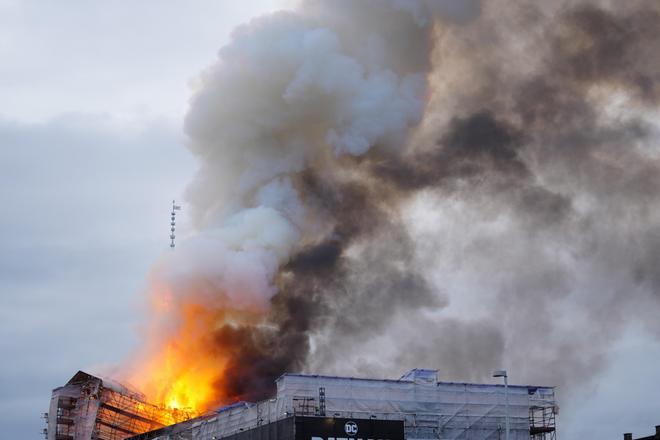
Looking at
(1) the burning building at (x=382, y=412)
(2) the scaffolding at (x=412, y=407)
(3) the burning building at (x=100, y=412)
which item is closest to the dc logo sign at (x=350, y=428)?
(1) the burning building at (x=382, y=412)

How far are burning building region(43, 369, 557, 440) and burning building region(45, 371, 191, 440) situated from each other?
45.1ft

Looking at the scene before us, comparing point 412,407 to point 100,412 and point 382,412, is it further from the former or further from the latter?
point 100,412

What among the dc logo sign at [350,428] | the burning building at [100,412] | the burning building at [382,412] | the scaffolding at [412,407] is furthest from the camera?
the burning building at [100,412]

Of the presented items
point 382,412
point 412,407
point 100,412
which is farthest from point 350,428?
point 100,412

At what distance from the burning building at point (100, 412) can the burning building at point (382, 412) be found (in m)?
13.8

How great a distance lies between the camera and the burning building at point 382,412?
115 metres

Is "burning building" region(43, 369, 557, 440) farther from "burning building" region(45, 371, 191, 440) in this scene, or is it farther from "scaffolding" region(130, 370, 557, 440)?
"burning building" region(45, 371, 191, 440)

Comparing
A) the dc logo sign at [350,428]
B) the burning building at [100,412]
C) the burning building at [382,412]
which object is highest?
the burning building at [100,412]

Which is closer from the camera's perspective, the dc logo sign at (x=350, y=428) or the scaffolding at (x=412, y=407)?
the dc logo sign at (x=350, y=428)

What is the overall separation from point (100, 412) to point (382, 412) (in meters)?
47.3

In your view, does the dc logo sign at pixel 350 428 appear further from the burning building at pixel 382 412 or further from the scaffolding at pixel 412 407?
the scaffolding at pixel 412 407

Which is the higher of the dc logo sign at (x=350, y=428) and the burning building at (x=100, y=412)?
the burning building at (x=100, y=412)

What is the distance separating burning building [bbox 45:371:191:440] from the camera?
495ft

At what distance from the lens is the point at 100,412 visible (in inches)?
5960
